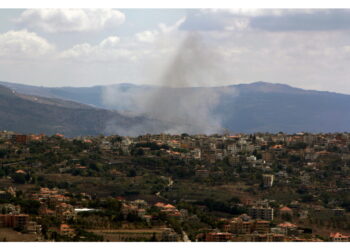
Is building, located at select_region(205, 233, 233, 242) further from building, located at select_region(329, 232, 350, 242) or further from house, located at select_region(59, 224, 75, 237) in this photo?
house, located at select_region(59, 224, 75, 237)

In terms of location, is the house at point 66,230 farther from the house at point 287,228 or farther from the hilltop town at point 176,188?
the house at point 287,228

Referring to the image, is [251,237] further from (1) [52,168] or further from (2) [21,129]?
(2) [21,129]

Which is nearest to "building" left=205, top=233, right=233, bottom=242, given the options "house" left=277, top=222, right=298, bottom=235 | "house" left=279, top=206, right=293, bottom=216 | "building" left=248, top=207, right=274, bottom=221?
"house" left=277, top=222, right=298, bottom=235

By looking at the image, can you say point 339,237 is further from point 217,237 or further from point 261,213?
point 261,213

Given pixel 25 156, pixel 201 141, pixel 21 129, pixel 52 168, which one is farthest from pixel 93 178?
pixel 21 129

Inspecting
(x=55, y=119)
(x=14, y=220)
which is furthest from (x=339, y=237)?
(x=55, y=119)

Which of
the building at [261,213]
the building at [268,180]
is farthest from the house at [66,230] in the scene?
the building at [268,180]
